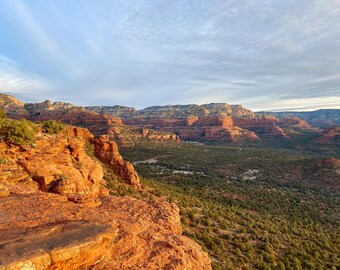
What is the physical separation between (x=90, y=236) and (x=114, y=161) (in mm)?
25927

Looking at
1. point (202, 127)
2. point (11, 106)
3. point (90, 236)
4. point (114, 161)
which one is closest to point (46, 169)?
point (90, 236)

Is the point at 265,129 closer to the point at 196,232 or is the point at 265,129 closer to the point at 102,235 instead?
the point at 196,232

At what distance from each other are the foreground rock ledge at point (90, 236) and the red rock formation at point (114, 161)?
18691 millimetres

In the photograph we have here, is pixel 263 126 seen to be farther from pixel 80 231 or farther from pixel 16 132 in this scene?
pixel 80 231

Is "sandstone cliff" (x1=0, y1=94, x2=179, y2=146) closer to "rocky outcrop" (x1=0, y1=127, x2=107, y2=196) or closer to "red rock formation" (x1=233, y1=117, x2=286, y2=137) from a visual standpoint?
"red rock formation" (x1=233, y1=117, x2=286, y2=137)

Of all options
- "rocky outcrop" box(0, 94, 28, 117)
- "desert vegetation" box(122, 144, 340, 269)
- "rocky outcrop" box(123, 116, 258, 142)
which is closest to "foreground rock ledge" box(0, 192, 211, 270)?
Result: "desert vegetation" box(122, 144, 340, 269)

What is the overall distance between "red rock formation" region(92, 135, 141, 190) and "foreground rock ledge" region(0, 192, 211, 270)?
1869cm

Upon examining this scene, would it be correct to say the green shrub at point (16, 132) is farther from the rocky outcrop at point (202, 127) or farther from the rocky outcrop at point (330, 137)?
the rocky outcrop at point (202, 127)

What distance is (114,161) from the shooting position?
31.6 m

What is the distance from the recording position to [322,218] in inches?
1224

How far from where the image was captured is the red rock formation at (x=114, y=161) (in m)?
29.0

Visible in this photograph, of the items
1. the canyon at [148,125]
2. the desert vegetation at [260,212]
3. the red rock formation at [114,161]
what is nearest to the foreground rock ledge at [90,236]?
the desert vegetation at [260,212]

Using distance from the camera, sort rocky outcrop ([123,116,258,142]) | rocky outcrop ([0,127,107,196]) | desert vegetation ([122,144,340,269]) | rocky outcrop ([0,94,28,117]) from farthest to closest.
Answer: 1. rocky outcrop ([123,116,258,142])
2. rocky outcrop ([0,94,28,117])
3. desert vegetation ([122,144,340,269])
4. rocky outcrop ([0,127,107,196])

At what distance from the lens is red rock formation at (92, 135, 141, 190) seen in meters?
29.0
